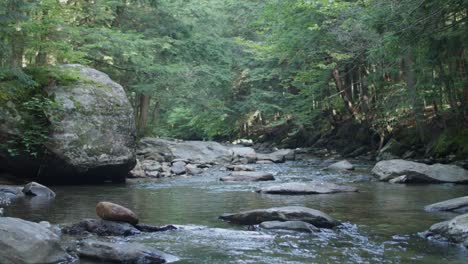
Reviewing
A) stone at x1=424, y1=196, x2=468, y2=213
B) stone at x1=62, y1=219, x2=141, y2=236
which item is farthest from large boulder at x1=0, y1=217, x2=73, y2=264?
stone at x1=424, y1=196, x2=468, y2=213

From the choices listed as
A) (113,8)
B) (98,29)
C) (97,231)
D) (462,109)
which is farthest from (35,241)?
(113,8)

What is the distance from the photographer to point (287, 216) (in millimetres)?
7320

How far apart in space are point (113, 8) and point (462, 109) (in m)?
12.9

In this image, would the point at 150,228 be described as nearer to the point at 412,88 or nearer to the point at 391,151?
the point at 412,88

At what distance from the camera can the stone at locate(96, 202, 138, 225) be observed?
6.78 metres

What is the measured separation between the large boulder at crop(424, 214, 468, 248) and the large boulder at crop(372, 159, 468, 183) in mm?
6378

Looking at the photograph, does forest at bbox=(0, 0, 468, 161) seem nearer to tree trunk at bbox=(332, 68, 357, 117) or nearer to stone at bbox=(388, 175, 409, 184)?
tree trunk at bbox=(332, 68, 357, 117)

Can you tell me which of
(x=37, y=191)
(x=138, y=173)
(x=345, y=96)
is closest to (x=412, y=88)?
(x=345, y=96)

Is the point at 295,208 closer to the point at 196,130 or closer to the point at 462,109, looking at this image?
the point at 462,109

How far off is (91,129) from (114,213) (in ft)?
20.0

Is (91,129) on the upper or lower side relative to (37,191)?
upper

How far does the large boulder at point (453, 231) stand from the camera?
235 inches

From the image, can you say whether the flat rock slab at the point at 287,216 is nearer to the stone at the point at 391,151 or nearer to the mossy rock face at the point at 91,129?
the mossy rock face at the point at 91,129

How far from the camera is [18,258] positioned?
480cm
